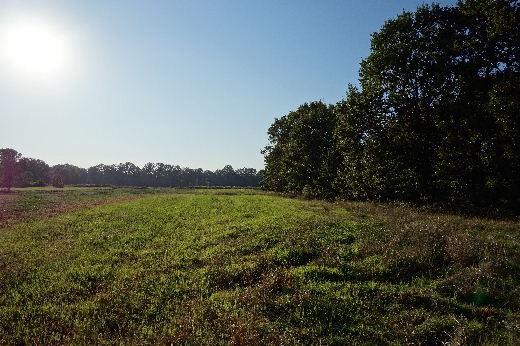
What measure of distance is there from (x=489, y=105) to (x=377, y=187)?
10.3 m

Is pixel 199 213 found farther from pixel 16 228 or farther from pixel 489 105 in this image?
pixel 489 105

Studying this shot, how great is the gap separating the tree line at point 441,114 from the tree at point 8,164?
332 feet

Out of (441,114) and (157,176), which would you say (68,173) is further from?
(441,114)

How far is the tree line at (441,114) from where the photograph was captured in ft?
63.5

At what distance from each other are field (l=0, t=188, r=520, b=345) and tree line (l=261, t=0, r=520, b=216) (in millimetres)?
5397

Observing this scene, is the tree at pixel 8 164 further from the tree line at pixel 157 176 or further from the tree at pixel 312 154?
the tree at pixel 312 154

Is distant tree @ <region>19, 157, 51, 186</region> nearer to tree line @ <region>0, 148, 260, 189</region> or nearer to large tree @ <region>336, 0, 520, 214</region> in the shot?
tree line @ <region>0, 148, 260, 189</region>

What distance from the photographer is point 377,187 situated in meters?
27.0

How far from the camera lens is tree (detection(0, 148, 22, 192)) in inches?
3593

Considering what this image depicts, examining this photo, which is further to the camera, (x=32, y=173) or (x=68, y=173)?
(x=68, y=173)

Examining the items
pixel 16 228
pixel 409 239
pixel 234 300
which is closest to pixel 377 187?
pixel 409 239

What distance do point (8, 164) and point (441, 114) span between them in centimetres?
11159

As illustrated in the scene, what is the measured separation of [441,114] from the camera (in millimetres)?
22438

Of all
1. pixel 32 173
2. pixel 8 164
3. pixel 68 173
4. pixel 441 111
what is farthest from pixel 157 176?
pixel 441 111
